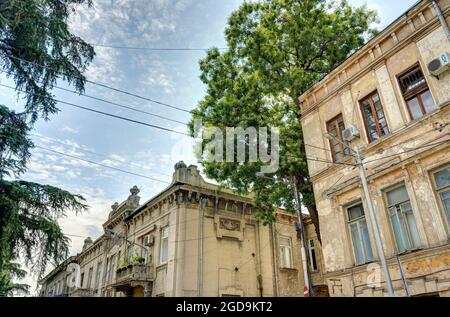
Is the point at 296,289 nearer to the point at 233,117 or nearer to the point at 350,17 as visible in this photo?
the point at 233,117

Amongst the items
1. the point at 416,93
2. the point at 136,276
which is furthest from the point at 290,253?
the point at 416,93

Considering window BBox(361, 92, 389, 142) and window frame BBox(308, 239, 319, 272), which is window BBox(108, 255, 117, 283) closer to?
window frame BBox(308, 239, 319, 272)

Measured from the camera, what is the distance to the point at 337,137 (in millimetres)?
10867

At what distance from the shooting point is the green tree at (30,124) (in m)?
8.20

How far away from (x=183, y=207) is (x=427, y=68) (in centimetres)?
1284

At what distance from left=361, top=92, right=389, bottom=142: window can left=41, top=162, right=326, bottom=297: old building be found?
819 cm

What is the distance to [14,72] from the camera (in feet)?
31.7

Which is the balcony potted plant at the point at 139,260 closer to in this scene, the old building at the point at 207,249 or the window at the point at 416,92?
the old building at the point at 207,249

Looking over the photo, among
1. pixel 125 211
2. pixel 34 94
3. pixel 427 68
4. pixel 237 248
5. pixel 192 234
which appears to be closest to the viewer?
pixel 427 68

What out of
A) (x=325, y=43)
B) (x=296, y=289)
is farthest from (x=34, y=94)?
(x=296, y=289)

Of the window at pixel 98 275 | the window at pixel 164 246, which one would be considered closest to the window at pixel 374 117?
the window at pixel 164 246

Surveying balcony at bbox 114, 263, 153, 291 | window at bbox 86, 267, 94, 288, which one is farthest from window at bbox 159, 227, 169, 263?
window at bbox 86, 267, 94, 288

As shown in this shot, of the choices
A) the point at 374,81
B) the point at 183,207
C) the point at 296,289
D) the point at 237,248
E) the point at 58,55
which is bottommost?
the point at 296,289

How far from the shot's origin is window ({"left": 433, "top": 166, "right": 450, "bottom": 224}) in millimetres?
7699
